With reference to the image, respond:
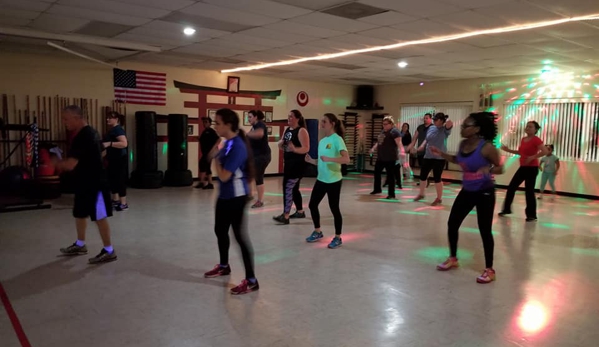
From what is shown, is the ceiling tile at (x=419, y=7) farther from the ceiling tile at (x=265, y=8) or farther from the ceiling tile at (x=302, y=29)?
the ceiling tile at (x=302, y=29)

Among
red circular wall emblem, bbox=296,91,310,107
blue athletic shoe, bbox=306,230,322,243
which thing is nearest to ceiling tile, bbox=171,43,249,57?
blue athletic shoe, bbox=306,230,322,243

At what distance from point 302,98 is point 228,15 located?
7.01 meters

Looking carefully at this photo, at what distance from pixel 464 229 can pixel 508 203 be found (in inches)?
51.6

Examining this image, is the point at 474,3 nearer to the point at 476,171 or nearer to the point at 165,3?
the point at 476,171

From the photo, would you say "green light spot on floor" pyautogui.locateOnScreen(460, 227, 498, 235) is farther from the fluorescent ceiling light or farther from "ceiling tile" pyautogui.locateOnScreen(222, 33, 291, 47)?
"ceiling tile" pyautogui.locateOnScreen(222, 33, 291, 47)

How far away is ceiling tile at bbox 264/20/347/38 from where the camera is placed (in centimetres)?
580

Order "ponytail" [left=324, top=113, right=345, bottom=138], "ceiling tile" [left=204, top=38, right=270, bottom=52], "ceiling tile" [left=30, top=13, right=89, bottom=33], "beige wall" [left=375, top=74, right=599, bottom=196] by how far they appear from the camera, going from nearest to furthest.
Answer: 1. "ponytail" [left=324, top=113, right=345, bottom=138]
2. "ceiling tile" [left=30, top=13, right=89, bottom=33]
3. "ceiling tile" [left=204, top=38, right=270, bottom=52]
4. "beige wall" [left=375, top=74, right=599, bottom=196]

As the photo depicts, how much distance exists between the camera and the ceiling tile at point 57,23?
5.72 m

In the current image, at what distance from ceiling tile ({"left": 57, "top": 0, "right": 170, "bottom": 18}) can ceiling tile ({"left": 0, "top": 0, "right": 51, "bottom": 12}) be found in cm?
25

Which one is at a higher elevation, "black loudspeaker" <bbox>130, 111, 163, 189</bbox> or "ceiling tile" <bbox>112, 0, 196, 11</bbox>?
"ceiling tile" <bbox>112, 0, 196, 11</bbox>

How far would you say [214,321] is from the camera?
9.46 ft

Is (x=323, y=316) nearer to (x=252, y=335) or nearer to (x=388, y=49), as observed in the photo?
(x=252, y=335)

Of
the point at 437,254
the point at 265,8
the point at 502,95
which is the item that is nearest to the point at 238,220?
the point at 437,254

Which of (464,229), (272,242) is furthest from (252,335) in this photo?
(464,229)
